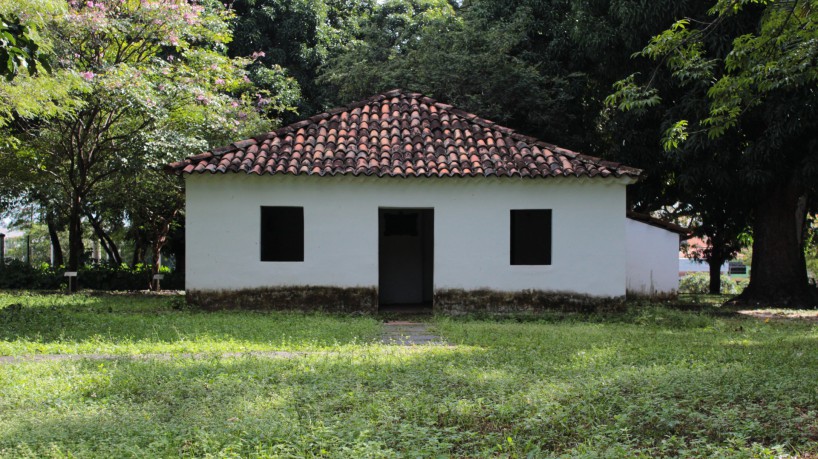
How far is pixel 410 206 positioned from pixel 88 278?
12.9 m

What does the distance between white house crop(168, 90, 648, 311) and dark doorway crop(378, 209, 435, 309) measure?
10.7 feet

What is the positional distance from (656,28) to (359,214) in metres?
7.76

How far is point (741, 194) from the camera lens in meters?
16.4

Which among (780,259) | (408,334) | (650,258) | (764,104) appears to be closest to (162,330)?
(408,334)

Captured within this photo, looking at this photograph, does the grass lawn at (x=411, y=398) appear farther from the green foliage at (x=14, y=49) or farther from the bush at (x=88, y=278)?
the bush at (x=88, y=278)

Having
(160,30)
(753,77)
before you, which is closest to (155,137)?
(160,30)

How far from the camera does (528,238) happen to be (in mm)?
13680

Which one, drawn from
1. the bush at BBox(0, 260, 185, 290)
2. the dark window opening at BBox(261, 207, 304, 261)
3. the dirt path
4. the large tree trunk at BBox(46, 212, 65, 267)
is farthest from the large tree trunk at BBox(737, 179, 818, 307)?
the large tree trunk at BBox(46, 212, 65, 267)

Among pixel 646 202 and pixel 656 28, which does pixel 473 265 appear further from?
pixel 646 202

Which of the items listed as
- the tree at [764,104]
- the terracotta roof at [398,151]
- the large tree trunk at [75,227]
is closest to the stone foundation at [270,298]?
the terracotta roof at [398,151]

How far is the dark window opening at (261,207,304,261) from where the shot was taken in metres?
13.3

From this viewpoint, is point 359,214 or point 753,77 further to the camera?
point 359,214

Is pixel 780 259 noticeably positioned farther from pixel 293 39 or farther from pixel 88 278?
pixel 88 278

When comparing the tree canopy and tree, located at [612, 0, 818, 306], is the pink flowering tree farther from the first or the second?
tree, located at [612, 0, 818, 306]
